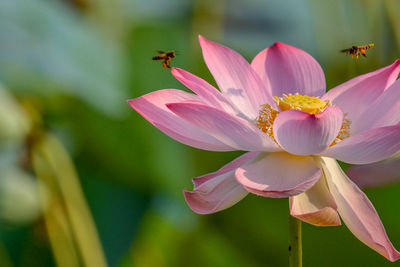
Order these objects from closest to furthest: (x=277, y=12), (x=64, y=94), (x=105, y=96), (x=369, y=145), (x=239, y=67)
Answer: (x=369, y=145) → (x=239, y=67) → (x=64, y=94) → (x=105, y=96) → (x=277, y=12)

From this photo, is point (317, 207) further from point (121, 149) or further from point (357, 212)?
point (121, 149)

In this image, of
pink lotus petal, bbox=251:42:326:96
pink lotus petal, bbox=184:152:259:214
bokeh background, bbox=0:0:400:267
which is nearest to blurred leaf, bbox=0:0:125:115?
bokeh background, bbox=0:0:400:267

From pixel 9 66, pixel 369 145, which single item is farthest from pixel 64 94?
pixel 369 145

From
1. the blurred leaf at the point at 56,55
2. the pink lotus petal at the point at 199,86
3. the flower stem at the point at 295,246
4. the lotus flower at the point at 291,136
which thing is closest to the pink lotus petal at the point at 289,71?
the lotus flower at the point at 291,136

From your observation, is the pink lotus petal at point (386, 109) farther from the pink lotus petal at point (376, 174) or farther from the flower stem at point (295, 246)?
the flower stem at point (295, 246)

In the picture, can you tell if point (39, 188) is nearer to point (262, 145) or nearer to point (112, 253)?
point (112, 253)

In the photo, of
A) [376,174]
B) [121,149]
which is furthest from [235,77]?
[121,149]
